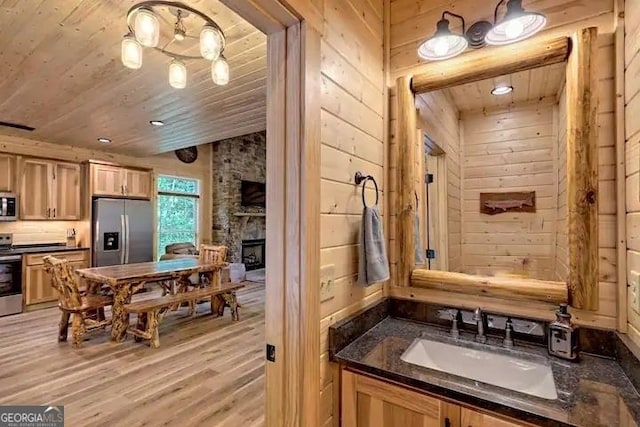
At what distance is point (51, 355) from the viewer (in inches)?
122

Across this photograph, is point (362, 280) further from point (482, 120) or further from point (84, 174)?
point (84, 174)

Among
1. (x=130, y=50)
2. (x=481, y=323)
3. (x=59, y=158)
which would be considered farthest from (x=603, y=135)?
(x=59, y=158)

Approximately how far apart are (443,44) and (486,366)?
1.38 m

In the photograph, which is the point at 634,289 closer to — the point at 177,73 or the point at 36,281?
the point at 177,73

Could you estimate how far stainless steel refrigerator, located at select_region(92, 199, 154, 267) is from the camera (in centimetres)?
525

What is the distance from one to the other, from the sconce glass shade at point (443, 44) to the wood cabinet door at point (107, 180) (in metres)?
5.68

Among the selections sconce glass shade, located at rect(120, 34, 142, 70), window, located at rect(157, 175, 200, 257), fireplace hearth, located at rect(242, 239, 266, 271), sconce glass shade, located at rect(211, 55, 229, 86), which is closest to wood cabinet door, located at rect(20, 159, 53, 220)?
window, located at rect(157, 175, 200, 257)

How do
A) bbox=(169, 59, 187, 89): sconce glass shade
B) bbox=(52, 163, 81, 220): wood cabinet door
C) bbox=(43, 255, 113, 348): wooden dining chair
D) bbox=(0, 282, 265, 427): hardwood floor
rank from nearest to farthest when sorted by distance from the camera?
bbox=(0, 282, 265, 427): hardwood floor → bbox=(169, 59, 187, 89): sconce glass shade → bbox=(43, 255, 113, 348): wooden dining chair → bbox=(52, 163, 81, 220): wood cabinet door

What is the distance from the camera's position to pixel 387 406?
45.4 inches

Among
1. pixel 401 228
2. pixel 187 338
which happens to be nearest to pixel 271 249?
pixel 401 228

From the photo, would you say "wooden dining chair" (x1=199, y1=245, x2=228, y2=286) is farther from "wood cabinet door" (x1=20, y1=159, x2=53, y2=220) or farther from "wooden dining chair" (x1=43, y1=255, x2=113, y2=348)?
"wood cabinet door" (x1=20, y1=159, x2=53, y2=220)

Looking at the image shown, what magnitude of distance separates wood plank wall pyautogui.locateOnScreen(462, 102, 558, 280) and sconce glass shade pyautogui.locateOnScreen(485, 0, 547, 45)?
337 millimetres

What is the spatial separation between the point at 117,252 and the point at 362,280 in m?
5.42

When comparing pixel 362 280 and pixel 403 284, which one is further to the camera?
pixel 403 284
